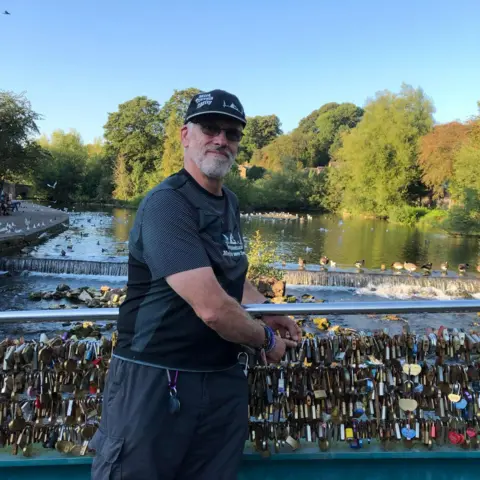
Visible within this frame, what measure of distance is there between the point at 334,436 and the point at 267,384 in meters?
0.39

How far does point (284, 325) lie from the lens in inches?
76.4

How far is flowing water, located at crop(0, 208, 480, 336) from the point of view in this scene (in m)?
12.2

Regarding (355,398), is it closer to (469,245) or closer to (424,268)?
(424,268)

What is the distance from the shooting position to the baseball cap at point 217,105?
5.45 feet

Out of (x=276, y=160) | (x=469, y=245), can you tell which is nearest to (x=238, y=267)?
(x=469, y=245)

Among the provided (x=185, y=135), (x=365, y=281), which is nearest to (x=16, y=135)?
(x=365, y=281)

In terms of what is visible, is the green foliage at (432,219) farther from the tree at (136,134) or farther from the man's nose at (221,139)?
the man's nose at (221,139)

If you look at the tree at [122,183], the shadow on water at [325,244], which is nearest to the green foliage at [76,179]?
the tree at [122,183]

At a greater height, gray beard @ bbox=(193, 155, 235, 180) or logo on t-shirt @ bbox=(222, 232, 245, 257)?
gray beard @ bbox=(193, 155, 235, 180)

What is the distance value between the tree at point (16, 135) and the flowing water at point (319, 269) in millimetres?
8491

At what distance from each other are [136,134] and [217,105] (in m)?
59.8

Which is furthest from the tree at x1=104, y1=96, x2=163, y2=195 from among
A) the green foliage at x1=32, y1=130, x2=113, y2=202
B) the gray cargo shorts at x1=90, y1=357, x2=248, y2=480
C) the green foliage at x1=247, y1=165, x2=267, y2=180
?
the gray cargo shorts at x1=90, y1=357, x2=248, y2=480

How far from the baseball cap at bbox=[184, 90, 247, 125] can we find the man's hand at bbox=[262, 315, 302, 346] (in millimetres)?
781

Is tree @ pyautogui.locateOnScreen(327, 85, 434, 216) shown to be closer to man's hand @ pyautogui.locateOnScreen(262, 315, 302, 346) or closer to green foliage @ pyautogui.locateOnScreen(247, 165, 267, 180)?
green foliage @ pyautogui.locateOnScreen(247, 165, 267, 180)
